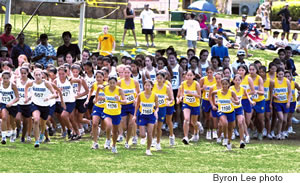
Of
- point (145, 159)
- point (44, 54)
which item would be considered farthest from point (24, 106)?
point (44, 54)

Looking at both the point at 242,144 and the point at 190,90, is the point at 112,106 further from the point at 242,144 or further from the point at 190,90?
the point at 242,144

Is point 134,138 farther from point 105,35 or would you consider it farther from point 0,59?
point 105,35

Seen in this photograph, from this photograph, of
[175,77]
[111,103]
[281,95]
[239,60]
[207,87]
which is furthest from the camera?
[239,60]

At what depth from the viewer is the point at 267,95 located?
58.6ft

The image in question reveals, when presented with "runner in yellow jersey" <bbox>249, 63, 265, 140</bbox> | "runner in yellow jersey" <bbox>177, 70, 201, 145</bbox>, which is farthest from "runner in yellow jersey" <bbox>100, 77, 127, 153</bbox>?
"runner in yellow jersey" <bbox>249, 63, 265, 140</bbox>

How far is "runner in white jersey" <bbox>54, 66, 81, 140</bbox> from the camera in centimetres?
1599

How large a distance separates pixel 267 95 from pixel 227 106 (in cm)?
268

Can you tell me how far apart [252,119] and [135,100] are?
3839 mm

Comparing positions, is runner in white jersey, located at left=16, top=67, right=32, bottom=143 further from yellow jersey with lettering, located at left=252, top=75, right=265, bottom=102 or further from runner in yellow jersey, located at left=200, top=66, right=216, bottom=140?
yellow jersey with lettering, located at left=252, top=75, right=265, bottom=102

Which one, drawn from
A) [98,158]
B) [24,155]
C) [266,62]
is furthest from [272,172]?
[266,62]

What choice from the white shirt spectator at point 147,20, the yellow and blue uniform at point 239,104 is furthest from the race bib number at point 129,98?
the white shirt spectator at point 147,20

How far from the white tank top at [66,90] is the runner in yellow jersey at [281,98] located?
5.12m

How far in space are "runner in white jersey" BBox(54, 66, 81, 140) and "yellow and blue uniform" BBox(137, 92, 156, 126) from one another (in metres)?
2.32

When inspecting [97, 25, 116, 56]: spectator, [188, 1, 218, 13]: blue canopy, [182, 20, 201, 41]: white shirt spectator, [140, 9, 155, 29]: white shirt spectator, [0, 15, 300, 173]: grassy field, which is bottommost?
[0, 15, 300, 173]: grassy field
